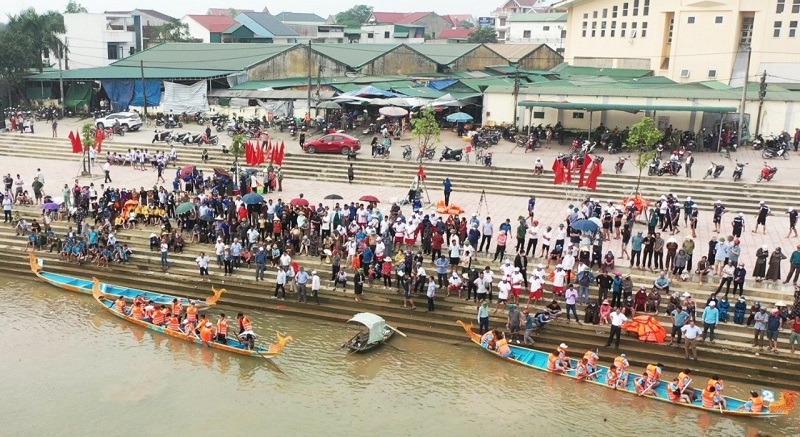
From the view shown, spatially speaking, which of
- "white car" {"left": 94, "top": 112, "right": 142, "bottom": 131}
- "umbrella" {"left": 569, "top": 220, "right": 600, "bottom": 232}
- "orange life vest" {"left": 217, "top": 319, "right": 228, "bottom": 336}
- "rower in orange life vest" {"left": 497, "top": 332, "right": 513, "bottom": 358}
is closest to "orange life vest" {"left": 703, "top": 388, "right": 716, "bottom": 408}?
"rower in orange life vest" {"left": 497, "top": 332, "right": 513, "bottom": 358}

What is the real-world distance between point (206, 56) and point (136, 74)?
18.1ft

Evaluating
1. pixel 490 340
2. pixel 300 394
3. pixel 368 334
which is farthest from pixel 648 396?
pixel 300 394

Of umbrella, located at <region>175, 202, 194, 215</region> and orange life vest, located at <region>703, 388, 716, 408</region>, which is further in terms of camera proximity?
umbrella, located at <region>175, 202, 194, 215</region>

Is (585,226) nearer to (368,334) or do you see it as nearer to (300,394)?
(368,334)

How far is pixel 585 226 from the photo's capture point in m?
20.5

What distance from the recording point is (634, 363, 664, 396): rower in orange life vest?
16.4 meters

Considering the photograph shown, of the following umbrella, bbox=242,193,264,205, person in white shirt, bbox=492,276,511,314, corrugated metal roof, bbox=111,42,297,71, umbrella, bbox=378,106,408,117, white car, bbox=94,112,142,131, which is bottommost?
person in white shirt, bbox=492,276,511,314

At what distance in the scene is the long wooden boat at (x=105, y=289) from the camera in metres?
21.5

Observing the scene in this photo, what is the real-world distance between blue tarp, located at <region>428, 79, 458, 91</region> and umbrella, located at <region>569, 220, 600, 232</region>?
25.8m

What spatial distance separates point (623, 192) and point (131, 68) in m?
33.8

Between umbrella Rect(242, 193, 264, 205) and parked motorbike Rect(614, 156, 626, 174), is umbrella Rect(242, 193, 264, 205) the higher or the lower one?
the lower one

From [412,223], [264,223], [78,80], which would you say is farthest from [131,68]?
[412,223]

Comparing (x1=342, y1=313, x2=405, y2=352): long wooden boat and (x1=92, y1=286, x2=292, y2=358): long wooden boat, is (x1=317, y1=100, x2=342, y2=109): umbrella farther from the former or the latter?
(x1=342, y1=313, x2=405, y2=352): long wooden boat

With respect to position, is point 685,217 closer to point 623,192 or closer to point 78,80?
point 623,192
